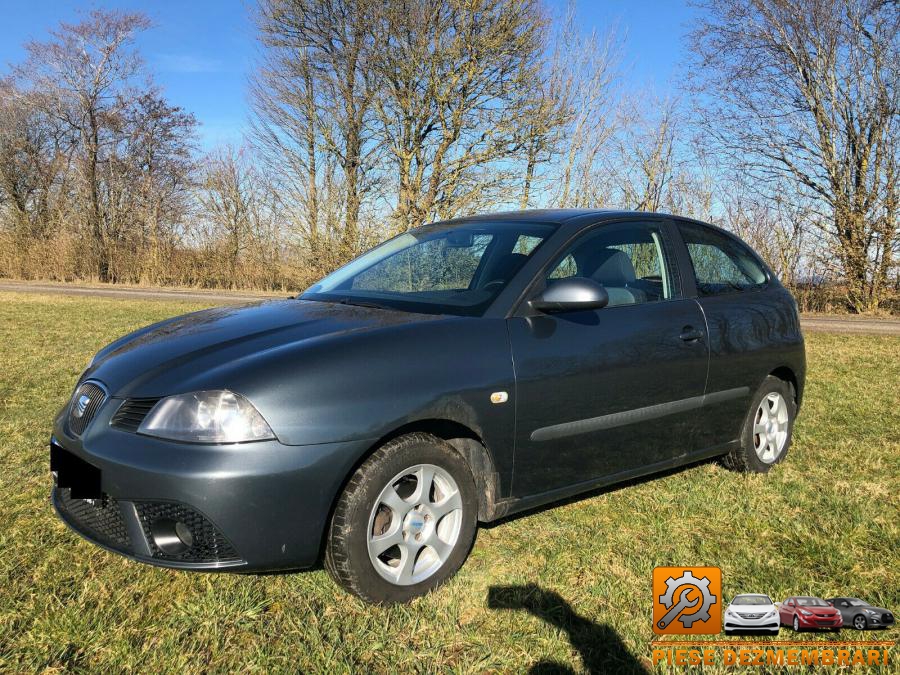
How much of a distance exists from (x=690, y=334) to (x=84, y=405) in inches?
114

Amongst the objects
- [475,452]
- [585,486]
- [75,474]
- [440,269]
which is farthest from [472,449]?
[75,474]

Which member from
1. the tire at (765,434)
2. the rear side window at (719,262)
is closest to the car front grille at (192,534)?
the rear side window at (719,262)

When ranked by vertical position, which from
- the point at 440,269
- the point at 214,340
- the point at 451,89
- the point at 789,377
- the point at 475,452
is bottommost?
the point at 475,452

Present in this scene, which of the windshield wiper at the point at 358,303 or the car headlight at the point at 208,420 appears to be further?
A: the windshield wiper at the point at 358,303

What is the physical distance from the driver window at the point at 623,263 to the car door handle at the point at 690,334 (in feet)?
0.66

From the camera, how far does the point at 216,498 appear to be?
2.19 meters

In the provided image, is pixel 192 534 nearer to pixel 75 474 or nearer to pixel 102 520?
pixel 102 520

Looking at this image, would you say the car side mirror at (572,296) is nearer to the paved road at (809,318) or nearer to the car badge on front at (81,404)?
the car badge on front at (81,404)

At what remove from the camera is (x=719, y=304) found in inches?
150

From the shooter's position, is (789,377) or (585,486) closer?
(585,486)

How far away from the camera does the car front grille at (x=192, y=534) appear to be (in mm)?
2254

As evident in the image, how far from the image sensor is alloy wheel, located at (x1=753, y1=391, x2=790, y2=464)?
411cm

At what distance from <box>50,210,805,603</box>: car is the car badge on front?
0.07ft

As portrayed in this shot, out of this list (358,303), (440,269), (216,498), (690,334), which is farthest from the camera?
(440,269)
